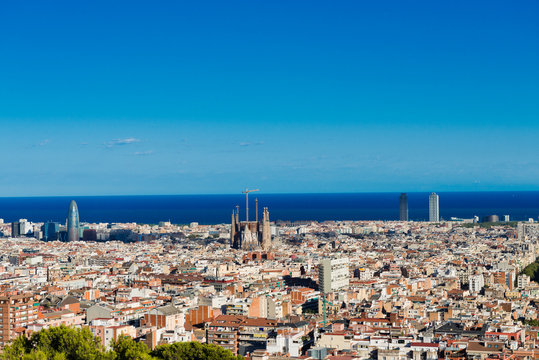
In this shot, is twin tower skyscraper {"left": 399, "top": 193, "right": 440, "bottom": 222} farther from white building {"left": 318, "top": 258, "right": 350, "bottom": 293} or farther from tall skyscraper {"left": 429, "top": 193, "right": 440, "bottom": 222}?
white building {"left": 318, "top": 258, "right": 350, "bottom": 293}

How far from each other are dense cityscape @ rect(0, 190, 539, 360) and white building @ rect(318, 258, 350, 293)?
0.23 feet

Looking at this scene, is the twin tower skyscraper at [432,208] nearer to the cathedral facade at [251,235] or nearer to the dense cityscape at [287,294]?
the dense cityscape at [287,294]

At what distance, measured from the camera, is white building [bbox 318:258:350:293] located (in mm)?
38250

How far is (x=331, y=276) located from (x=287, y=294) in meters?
5.32

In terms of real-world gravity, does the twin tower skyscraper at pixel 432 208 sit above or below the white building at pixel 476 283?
above

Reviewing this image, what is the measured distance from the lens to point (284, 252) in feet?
196

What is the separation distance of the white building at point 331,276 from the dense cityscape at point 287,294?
0.23 feet

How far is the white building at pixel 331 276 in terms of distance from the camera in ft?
125

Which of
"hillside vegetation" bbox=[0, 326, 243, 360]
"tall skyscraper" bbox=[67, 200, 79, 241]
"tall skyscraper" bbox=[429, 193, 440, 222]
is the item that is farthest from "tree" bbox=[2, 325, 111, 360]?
"tall skyscraper" bbox=[429, 193, 440, 222]

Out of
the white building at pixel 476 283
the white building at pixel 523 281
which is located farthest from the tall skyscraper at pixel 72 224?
the white building at pixel 523 281

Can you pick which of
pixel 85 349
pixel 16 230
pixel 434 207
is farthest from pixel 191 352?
pixel 434 207

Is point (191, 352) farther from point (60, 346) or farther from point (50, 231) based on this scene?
point (50, 231)

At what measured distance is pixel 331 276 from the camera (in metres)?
38.7

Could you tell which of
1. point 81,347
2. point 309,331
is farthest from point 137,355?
point 309,331
